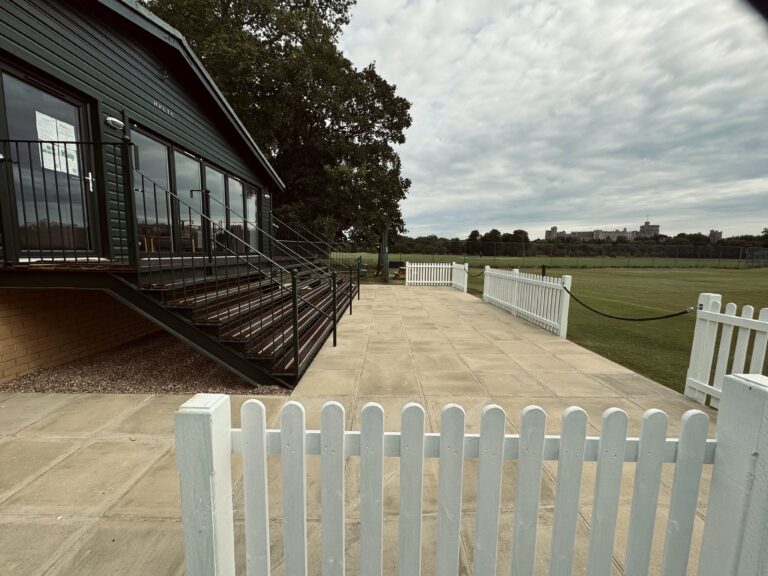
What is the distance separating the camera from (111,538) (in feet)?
5.57

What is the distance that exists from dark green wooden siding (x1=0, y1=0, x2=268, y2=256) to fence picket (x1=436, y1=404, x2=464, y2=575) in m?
5.09

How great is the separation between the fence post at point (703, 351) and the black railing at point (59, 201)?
587 cm

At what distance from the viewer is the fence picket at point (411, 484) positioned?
114 cm

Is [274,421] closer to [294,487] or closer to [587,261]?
[294,487]

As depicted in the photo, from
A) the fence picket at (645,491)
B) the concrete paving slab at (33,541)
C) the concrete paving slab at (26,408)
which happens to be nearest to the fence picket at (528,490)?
the fence picket at (645,491)

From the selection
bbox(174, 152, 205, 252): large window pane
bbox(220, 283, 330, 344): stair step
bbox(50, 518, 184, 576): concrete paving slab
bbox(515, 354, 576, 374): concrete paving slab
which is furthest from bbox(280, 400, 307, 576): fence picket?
bbox(174, 152, 205, 252): large window pane

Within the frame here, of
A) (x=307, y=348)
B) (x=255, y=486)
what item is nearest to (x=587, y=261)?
(x=307, y=348)

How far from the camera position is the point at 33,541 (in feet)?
5.52

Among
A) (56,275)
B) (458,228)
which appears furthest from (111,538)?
(458,228)

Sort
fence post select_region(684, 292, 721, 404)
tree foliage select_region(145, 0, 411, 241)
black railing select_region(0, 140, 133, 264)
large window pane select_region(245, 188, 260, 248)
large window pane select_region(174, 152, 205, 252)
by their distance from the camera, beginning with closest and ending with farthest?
fence post select_region(684, 292, 721, 404) < black railing select_region(0, 140, 133, 264) < large window pane select_region(174, 152, 205, 252) < large window pane select_region(245, 188, 260, 248) < tree foliage select_region(145, 0, 411, 241)

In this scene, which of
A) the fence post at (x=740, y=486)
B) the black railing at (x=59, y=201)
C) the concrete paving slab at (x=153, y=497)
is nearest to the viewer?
the fence post at (x=740, y=486)

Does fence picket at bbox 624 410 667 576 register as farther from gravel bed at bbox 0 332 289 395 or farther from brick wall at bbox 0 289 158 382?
brick wall at bbox 0 289 158 382

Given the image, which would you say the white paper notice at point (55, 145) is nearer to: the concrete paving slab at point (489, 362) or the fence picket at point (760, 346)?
the concrete paving slab at point (489, 362)

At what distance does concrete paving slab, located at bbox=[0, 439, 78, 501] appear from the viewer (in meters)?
2.13
